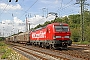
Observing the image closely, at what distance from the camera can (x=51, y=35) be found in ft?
87.7

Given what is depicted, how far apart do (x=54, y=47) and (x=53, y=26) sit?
2579 mm

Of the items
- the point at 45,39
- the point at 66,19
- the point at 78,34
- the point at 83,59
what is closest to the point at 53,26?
the point at 45,39

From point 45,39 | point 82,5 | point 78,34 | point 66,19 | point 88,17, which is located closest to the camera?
point 45,39

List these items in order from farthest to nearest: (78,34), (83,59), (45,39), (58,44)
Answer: (78,34), (45,39), (58,44), (83,59)

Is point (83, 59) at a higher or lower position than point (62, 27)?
lower

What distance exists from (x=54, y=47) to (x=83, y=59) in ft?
34.5

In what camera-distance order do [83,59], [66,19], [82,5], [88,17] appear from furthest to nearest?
[66,19]
[88,17]
[82,5]
[83,59]

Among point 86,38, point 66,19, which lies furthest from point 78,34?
point 66,19

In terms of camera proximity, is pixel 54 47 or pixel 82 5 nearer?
pixel 54 47

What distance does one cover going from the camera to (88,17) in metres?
78.2

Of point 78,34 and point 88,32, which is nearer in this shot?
point 88,32

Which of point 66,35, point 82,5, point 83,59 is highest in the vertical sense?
point 82,5

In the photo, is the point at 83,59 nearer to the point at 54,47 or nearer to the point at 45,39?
the point at 54,47

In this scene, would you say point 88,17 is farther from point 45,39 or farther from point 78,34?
point 45,39
